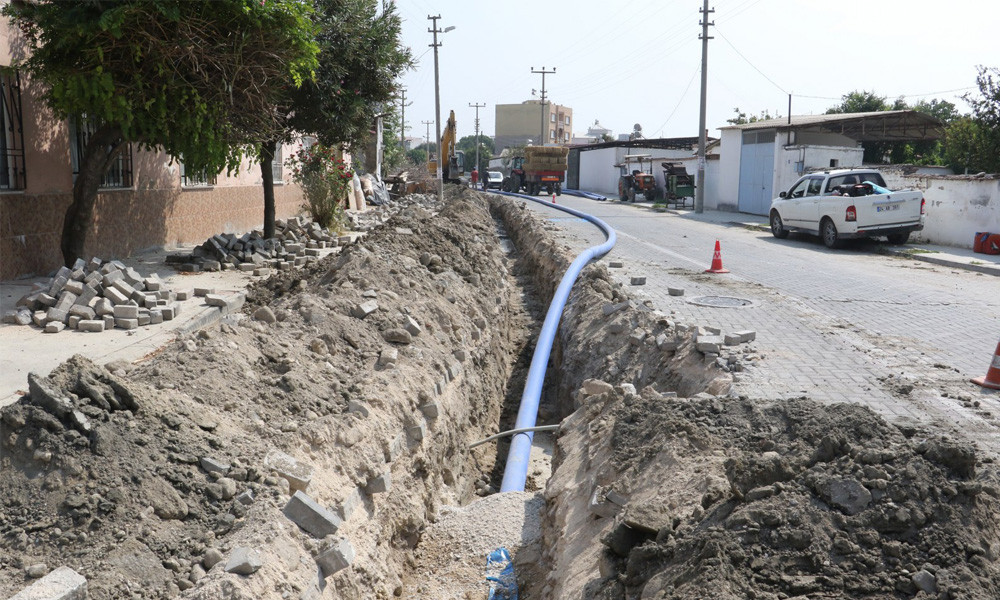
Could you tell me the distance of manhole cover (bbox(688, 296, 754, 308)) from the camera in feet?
31.5

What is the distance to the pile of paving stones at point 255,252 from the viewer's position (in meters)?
12.1

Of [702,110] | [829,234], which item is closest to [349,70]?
[829,234]

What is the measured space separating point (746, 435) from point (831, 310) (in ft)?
18.9

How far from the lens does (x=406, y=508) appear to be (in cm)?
533

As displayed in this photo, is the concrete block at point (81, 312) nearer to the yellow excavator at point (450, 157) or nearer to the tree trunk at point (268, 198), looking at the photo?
the tree trunk at point (268, 198)

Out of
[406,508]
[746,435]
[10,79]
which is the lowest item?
[406,508]

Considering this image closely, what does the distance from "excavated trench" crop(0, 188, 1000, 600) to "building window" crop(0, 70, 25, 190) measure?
5.10m

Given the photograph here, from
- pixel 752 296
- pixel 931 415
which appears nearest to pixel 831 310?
pixel 752 296

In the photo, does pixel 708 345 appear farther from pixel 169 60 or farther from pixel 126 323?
pixel 169 60

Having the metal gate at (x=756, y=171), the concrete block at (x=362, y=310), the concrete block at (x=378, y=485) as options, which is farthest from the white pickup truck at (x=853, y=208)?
the concrete block at (x=378, y=485)

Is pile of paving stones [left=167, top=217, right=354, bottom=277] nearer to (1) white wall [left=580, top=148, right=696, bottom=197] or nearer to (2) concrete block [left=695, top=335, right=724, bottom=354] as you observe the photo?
(2) concrete block [left=695, top=335, right=724, bottom=354]

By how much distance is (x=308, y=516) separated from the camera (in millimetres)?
3990

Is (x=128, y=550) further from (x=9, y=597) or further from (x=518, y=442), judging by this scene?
(x=518, y=442)

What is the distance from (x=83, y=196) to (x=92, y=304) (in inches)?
89.9
